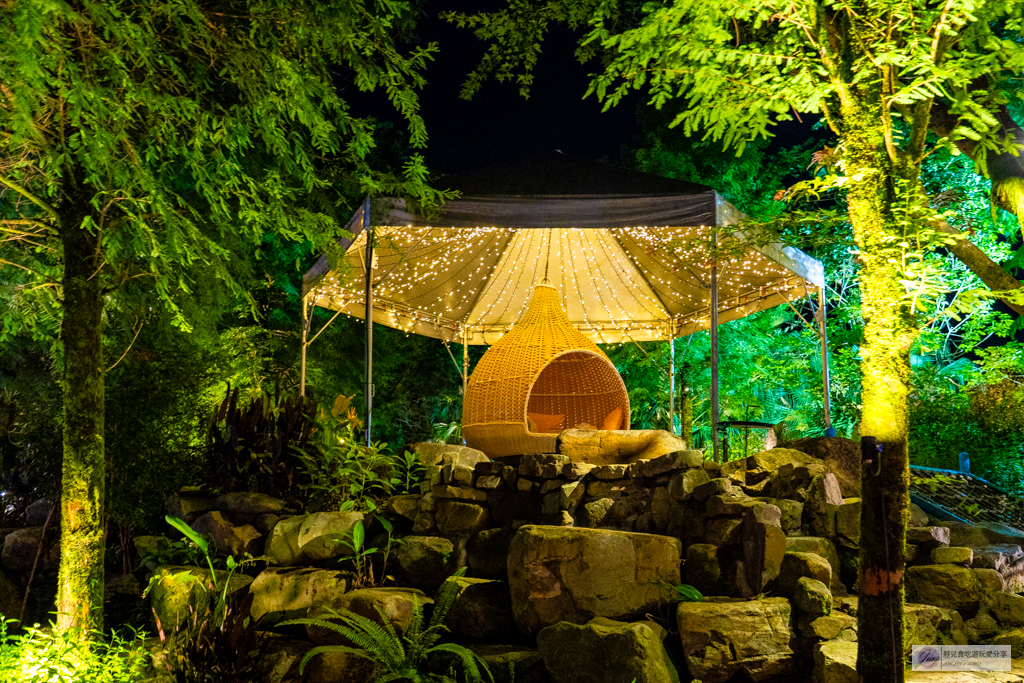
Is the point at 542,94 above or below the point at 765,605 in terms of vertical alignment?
above

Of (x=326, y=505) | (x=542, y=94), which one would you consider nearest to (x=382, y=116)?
(x=542, y=94)

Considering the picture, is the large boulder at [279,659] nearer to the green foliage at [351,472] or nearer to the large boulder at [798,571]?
the green foliage at [351,472]

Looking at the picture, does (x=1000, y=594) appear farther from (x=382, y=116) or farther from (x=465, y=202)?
(x=382, y=116)

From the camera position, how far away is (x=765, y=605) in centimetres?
418

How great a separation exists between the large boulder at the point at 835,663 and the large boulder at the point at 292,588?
9.68ft

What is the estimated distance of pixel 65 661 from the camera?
4.33m

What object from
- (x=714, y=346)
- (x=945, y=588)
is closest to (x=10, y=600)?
(x=714, y=346)

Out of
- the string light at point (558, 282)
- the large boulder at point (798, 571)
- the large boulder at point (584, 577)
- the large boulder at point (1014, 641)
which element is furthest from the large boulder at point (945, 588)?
the string light at point (558, 282)

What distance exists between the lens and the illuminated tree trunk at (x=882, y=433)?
11.1ft

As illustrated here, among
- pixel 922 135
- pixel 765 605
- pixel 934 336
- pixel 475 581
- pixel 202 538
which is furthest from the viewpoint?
pixel 934 336

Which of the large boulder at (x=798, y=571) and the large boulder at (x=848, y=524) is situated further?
the large boulder at (x=848, y=524)

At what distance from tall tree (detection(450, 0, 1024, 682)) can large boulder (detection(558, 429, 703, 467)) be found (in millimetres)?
2652

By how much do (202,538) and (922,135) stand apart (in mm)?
5177

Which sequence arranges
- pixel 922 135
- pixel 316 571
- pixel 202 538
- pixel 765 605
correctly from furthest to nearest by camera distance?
pixel 202 538
pixel 316 571
pixel 765 605
pixel 922 135
